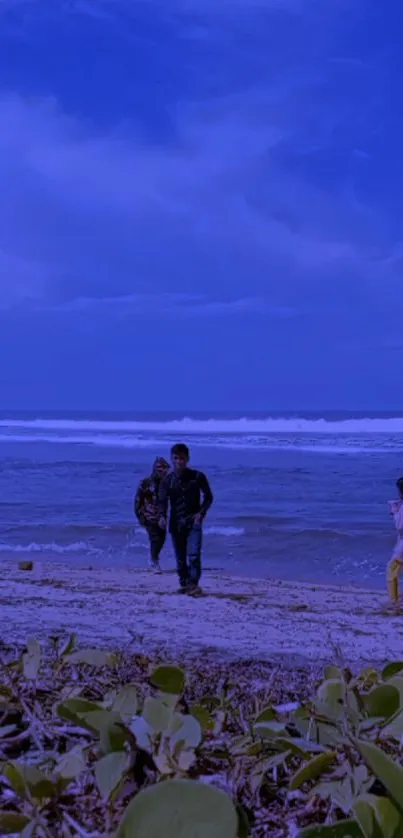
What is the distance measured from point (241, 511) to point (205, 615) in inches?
333

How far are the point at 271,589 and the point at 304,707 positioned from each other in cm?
885

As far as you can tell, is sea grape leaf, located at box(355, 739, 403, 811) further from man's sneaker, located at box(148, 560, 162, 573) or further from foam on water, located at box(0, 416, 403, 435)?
foam on water, located at box(0, 416, 403, 435)

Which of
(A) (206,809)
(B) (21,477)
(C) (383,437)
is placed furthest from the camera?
(C) (383,437)

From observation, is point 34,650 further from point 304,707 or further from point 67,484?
point 67,484

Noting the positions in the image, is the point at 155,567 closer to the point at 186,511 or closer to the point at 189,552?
the point at 189,552

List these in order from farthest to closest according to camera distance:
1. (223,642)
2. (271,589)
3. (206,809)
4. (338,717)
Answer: (271,589) < (223,642) < (338,717) < (206,809)

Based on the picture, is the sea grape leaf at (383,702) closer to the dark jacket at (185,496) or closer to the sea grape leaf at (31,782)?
the sea grape leaf at (31,782)

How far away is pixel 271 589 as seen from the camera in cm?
980

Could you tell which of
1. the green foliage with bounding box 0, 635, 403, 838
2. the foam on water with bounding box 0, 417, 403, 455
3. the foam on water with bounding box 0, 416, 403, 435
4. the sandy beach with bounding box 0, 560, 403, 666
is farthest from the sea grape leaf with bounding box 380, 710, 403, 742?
the foam on water with bounding box 0, 416, 403, 435

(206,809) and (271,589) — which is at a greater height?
(206,809)

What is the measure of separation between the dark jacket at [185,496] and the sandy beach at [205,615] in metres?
0.83

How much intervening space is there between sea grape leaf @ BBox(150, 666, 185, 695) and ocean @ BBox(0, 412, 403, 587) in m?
10.1

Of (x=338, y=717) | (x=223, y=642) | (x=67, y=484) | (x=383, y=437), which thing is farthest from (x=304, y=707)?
(x=383, y=437)

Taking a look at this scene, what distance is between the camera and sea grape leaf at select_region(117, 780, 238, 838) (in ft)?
2.09
